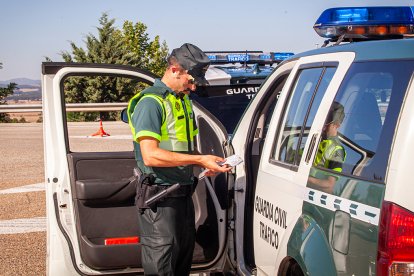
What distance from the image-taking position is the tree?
43188mm

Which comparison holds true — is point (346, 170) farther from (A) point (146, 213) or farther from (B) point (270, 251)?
(A) point (146, 213)

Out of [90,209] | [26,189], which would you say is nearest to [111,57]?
[26,189]

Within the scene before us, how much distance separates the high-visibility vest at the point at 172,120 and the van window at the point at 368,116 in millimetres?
1010

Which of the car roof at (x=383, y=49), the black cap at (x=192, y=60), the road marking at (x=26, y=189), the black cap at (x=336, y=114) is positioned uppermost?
the car roof at (x=383, y=49)

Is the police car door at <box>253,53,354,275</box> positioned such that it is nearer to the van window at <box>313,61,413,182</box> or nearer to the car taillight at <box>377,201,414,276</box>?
the van window at <box>313,61,413,182</box>

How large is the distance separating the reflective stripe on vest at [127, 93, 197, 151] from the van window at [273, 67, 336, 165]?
1.74ft

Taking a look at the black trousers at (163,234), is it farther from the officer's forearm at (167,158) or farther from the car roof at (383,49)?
the car roof at (383,49)

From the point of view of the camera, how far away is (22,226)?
852 centimetres

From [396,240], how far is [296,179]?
98 cm

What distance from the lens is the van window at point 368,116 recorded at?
8.62ft

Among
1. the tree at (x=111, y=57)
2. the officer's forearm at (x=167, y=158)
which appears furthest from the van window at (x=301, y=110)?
the tree at (x=111, y=57)

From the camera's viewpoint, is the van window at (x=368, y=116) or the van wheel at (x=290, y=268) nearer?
the van window at (x=368, y=116)

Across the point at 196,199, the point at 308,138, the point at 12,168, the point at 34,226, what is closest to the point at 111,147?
the point at 12,168

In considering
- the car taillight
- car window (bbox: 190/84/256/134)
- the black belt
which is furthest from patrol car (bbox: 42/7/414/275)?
car window (bbox: 190/84/256/134)
